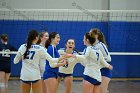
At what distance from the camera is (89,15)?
563 inches

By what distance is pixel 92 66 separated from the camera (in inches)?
247

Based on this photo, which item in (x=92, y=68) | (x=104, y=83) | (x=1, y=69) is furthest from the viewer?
(x=1, y=69)

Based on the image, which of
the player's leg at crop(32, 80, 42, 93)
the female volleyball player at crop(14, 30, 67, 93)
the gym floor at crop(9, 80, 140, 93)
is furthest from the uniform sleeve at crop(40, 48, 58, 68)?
the gym floor at crop(9, 80, 140, 93)

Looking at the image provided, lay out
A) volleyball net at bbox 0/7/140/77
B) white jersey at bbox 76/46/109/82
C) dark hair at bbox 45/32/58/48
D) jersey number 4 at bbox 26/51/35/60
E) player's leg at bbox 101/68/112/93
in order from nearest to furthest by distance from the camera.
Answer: jersey number 4 at bbox 26/51/35/60 < white jersey at bbox 76/46/109/82 < player's leg at bbox 101/68/112/93 < dark hair at bbox 45/32/58/48 < volleyball net at bbox 0/7/140/77

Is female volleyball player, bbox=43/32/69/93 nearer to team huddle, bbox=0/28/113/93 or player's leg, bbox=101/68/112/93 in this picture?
team huddle, bbox=0/28/113/93

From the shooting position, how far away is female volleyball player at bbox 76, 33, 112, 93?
6.23 meters

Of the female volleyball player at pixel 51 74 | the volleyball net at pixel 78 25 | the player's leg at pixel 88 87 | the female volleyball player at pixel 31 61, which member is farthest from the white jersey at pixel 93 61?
the volleyball net at pixel 78 25

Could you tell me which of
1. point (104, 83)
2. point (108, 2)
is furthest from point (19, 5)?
point (104, 83)

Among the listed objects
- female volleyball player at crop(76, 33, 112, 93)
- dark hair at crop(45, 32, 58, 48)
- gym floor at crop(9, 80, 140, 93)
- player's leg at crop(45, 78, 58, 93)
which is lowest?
gym floor at crop(9, 80, 140, 93)

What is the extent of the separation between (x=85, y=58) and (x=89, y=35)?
1.50 ft

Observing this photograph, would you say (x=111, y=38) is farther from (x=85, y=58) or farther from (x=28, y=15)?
(x=85, y=58)

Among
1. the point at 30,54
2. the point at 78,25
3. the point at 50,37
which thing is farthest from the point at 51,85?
the point at 78,25

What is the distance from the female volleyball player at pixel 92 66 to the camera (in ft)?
20.5

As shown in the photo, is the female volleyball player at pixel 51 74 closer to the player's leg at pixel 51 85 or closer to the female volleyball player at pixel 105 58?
the player's leg at pixel 51 85
